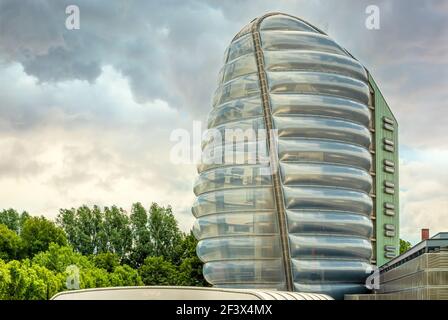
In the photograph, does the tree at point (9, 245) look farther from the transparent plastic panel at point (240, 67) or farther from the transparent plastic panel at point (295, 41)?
the transparent plastic panel at point (295, 41)

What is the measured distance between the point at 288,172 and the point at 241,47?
719cm

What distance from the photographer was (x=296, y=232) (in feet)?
115

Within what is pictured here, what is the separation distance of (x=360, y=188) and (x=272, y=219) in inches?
167

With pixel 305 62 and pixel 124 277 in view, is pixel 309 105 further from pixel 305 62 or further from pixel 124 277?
pixel 124 277

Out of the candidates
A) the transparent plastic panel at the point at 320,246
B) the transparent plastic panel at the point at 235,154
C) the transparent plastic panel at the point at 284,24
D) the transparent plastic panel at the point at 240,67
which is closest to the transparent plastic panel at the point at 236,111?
the transparent plastic panel at the point at 235,154

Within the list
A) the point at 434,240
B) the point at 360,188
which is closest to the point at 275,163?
the point at 360,188

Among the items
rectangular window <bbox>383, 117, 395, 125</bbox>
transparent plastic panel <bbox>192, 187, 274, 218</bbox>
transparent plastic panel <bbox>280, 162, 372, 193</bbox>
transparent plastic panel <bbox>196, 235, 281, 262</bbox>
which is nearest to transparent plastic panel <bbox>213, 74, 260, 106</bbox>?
transparent plastic panel <bbox>280, 162, 372, 193</bbox>

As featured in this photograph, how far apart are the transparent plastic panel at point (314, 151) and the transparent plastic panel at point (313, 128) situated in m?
0.27

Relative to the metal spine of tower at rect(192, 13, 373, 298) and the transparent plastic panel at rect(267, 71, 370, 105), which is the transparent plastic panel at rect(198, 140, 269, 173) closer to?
the metal spine of tower at rect(192, 13, 373, 298)

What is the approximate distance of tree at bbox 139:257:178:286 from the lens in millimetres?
62625

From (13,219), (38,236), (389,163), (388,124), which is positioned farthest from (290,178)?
(13,219)

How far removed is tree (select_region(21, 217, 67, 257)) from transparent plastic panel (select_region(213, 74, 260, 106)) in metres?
25.9

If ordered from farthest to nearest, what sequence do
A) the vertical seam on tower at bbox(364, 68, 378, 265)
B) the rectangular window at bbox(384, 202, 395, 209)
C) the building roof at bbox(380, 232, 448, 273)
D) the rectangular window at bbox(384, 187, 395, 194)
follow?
the rectangular window at bbox(384, 187, 395, 194) < the rectangular window at bbox(384, 202, 395, 209) < the vertical seam on tower at bbox(364, 68, 378, 265) < the building roof at bbox(380, 232, 448, 273)
